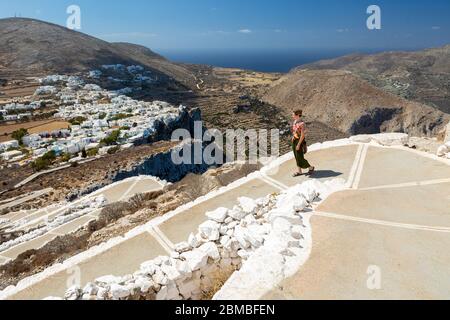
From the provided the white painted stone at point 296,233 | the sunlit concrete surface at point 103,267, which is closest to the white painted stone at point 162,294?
the sunlit concrete surface at point 103,267

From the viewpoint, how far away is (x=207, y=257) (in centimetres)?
644

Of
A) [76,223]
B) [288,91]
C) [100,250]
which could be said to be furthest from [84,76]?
[100,250]

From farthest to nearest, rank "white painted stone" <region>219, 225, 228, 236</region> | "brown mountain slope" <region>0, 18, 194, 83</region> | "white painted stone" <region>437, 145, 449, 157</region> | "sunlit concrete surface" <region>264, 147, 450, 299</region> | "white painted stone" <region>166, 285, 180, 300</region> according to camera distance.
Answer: "brown mountain slope" <region>0, 18, 194, 83</region>
"white painted stone" <region>437, 145, 449, 157</region>
"white painted stone" <region>219, 225, 228, 236</region>
"white painted stone" <region>166, 285, 180, 300</region>
"sunlit concrete surface" <region>264, 147, 450, 299</region>

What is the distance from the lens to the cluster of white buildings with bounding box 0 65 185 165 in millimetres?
49375

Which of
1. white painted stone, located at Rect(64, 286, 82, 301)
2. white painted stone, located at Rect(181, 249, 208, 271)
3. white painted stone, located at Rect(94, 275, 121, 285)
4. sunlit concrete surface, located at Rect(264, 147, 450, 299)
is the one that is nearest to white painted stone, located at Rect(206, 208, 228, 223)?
white painted stone, located at Rect(181, 249, 208, 271)

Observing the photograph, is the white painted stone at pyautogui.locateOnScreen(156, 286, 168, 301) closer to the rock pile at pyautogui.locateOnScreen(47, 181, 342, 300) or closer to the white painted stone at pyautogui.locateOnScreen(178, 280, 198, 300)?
the rock pile at pyautogui.locateOnScreen(47, 181, 342, 300)

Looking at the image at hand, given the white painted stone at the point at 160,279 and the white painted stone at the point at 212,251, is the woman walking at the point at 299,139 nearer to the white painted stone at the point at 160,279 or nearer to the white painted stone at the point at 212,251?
the white painted stone at the point at 212,251

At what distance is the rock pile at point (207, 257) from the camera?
19.6 ft

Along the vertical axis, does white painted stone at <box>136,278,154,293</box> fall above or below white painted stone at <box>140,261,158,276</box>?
below

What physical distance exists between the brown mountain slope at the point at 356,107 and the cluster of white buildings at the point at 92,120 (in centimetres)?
3653

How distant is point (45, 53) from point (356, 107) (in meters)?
105

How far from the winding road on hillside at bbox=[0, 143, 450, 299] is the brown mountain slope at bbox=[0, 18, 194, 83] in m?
119

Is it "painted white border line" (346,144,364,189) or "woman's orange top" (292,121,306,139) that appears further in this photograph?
"woman's orange top" (292,121,306,139)
